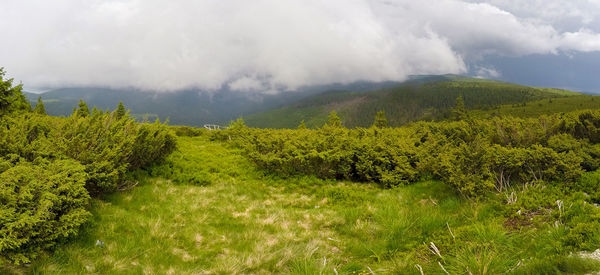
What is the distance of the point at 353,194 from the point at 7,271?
7.12m

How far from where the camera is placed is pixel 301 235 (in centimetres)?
562

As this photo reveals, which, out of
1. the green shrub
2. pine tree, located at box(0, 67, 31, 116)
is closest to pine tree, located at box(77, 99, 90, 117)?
pine tree, located at box(0, 67, 31, 116)

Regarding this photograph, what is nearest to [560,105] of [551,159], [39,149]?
[551,159]

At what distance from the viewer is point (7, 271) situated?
142 inches

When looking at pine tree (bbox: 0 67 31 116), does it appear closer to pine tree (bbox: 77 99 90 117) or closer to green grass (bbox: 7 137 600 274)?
pine tree (bbox: 77 99 90 117)

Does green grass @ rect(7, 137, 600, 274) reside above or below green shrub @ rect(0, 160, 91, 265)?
below

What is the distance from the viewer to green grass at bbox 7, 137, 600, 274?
3779mm

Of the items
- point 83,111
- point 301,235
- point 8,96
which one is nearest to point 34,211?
point 301,235

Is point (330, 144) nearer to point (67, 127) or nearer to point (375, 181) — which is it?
point (375, 181)

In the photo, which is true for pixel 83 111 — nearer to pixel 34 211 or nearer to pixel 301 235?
pixel 34 211

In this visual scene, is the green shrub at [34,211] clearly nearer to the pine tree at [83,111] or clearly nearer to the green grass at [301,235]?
the green grass at [301,235]

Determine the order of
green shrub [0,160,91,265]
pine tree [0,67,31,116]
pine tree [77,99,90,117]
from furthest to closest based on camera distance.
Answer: pine tree [0,67,31,116] → pine tree [77,99,90,117] → green shrub [0,160,91,265]

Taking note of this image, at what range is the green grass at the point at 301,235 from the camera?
12.4 ft

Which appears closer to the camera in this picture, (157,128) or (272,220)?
(272,220)
